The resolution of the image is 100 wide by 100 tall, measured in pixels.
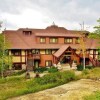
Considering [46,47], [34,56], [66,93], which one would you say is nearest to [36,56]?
[34,56]

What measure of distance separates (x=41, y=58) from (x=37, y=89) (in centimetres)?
3108

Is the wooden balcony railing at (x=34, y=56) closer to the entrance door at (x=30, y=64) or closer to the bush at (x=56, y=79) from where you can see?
the entrance door at (x=30, y=64)

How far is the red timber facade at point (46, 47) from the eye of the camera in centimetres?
5247

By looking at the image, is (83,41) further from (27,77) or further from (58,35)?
(27,77)

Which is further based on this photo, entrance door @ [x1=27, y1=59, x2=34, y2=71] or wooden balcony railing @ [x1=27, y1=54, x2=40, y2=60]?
wooden balcony railing @ [x1=27, y1=54, x2=40, y2=60]

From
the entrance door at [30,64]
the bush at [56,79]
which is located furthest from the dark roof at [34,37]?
the bush at [56,79]

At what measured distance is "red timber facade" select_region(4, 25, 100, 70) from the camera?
52.5 m

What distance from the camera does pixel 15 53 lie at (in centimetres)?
5212

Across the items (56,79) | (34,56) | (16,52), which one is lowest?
(56,79)

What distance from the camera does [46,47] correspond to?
54094 mm

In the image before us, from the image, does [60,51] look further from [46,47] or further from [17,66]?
[17,66]

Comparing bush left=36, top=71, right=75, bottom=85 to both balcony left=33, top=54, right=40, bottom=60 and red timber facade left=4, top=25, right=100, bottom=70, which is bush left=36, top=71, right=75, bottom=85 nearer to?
red timber facade left=4, top=25, right=100, bottom=70

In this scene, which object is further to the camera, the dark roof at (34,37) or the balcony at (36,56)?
the dark roof at (34,37)

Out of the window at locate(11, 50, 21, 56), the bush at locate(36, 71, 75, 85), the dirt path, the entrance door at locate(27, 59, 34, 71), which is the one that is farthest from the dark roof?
the dirt path
